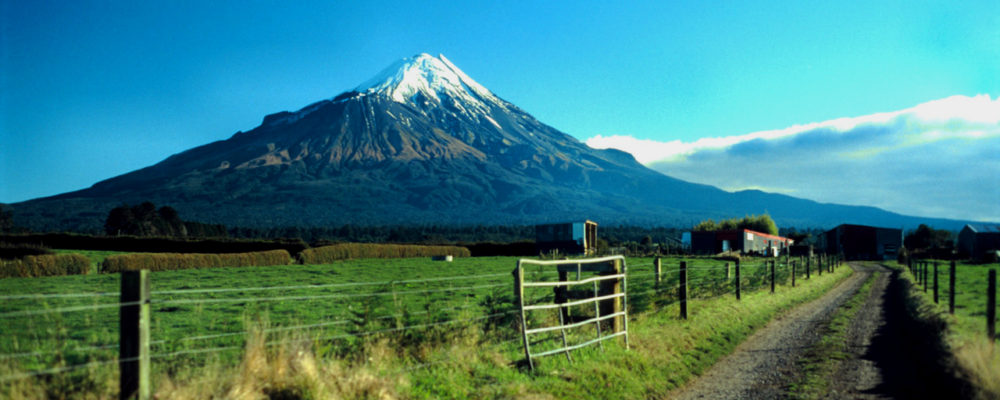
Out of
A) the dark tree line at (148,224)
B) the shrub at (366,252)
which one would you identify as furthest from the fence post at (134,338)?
the dark tree line at (148,224)

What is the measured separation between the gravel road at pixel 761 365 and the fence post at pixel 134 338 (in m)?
5.75

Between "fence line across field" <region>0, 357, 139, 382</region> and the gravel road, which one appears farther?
the gravel road

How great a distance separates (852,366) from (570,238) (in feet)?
223

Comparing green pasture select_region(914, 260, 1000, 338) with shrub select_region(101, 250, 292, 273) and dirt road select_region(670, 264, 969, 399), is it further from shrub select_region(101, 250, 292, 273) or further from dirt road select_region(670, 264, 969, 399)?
shrub select_region(101, 250, 292, 273)

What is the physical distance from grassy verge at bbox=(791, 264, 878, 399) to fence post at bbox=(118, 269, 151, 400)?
263 inches

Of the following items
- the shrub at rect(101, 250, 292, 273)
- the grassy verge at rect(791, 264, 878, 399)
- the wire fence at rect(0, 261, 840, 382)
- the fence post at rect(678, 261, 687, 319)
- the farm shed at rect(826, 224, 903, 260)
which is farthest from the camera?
the farm shed at rect(826, 224, 903, 260)

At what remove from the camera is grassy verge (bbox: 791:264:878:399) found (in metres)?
7.60

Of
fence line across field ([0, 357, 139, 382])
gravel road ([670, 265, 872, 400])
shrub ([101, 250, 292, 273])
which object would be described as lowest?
shrub ([101, 250, 292, 273])

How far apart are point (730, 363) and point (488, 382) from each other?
457cm

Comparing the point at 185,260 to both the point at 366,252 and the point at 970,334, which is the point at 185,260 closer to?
the point at 366,252

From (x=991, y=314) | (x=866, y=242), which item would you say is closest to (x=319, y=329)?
(x=991, y=314)

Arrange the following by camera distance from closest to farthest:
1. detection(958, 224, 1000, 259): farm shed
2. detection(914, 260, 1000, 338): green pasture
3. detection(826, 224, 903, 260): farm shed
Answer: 1. detection(914, 260, 1000, 338): green pasture
2. detection(958, 224, 1000, 259): farm shed
3. detection(826, 224, 903, 260): farm shed

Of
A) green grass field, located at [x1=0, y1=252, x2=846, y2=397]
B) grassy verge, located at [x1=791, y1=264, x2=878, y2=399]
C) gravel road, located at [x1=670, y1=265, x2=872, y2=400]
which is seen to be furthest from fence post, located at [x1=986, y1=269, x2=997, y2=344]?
green grass field, located at [x1=0, y1=252, x2=846, y2=397]

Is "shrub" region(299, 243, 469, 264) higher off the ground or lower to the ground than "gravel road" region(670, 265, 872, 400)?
lower
